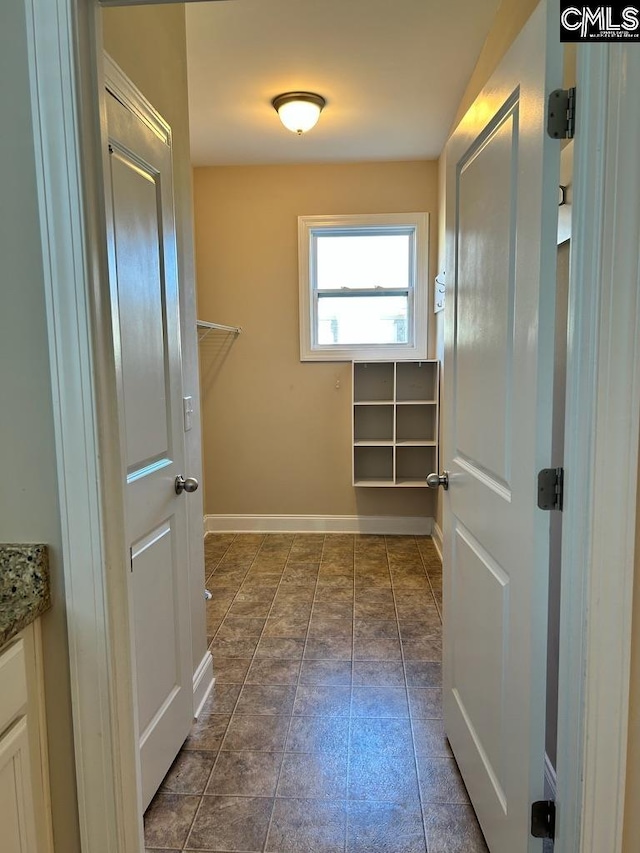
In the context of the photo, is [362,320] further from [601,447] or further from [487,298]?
[601,447]

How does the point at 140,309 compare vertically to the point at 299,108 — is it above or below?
below

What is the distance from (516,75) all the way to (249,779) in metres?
2.14

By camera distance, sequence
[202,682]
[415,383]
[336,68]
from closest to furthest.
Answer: [202,682]
[336,68]
[415,383]

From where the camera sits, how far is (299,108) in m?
2.90

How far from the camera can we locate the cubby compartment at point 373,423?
Answer: 4180mm

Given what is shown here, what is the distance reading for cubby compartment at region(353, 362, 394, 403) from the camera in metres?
4.12

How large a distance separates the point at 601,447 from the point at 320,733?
62.2 inches

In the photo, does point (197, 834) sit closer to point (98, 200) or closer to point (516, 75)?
point (98, 200)

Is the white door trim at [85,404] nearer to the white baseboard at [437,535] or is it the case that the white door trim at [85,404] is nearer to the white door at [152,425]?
the white door at [152,425]

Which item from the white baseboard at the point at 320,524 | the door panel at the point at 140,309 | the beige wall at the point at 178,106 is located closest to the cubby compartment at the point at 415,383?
the white baseboard at the point at 320,524

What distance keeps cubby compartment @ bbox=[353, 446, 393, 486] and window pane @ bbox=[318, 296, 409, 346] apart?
86 centimetres

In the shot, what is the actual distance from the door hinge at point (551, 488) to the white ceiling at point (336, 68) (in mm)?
2121

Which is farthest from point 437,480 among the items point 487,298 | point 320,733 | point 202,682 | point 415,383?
point 415,383

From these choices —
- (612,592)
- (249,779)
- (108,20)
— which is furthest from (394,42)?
(249,779)
